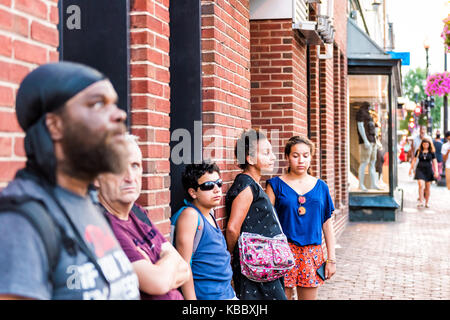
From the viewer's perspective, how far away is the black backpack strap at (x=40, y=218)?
1.46 m

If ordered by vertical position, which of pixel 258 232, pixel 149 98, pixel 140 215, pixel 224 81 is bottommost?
pixel 258 232

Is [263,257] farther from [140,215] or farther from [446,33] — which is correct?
[446,33]

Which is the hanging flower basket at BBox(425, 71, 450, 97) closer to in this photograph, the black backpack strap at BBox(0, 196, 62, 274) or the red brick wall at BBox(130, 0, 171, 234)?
the red brick wall at BBox(130, 0, 171, 234)

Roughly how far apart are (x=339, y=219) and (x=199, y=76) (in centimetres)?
803

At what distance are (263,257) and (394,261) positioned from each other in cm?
533

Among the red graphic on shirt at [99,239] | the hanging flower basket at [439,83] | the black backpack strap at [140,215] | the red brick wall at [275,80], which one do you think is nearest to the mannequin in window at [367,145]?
the hanging flower basket at [439,83]

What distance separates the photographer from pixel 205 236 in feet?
11.6

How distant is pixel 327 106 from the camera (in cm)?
1084

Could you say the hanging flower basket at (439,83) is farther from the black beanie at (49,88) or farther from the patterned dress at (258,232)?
the black beanie at (49,88)

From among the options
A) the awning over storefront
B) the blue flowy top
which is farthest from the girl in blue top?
the awning over storefront

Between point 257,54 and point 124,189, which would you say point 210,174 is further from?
point 257,54

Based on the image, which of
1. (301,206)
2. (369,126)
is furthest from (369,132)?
(301,206)

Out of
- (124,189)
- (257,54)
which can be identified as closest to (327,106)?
(257,54)

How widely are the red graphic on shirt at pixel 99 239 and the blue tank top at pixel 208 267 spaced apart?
72.8 inches
